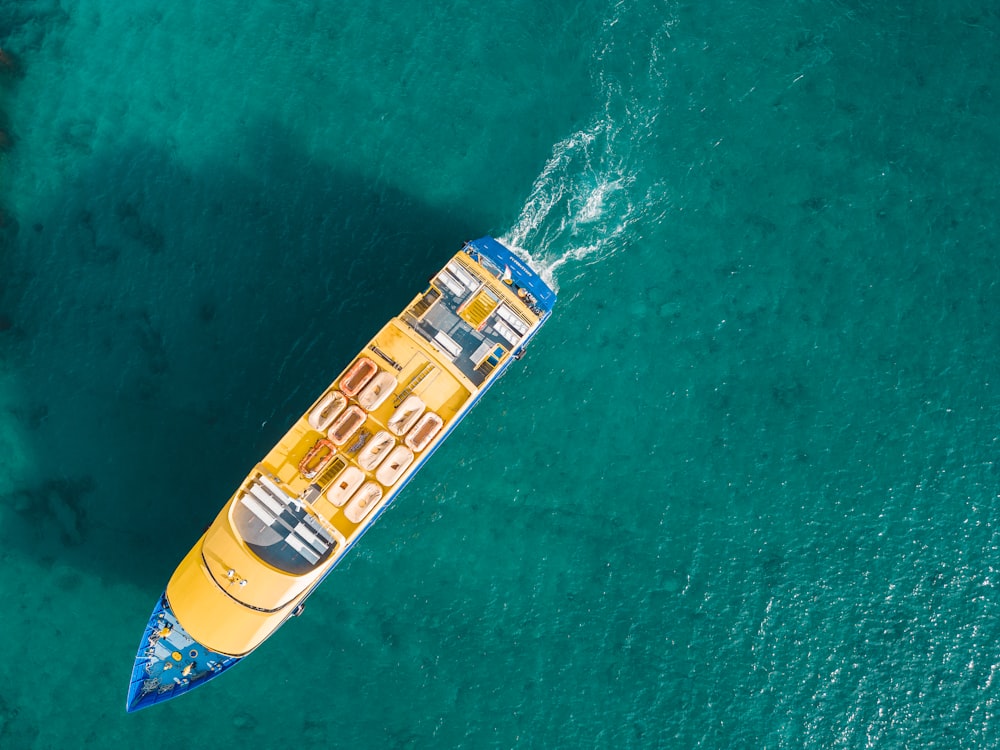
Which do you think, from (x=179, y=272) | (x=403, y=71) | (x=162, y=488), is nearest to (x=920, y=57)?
(x=403, y=71)

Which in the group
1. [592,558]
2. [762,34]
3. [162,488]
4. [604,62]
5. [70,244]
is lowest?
[162,488]

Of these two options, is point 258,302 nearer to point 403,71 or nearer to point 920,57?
point 403,71

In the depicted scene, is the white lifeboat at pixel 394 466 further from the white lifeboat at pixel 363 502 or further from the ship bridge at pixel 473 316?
the ship bridge at pixel 473 316

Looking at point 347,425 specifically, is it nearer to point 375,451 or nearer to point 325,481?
point 375,451

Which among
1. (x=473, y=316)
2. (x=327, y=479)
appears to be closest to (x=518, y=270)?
(x=473, y=316)

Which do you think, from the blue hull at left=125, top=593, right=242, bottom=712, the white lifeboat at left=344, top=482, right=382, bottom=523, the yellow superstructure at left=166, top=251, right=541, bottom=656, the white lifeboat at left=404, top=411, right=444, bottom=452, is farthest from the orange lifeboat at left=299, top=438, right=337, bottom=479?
the blue hull at left=125, top=593, right=242, bottom=712

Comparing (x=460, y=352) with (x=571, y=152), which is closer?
(x=460, y=352)

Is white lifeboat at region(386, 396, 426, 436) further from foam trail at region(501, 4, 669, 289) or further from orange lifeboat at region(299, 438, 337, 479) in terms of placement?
foam trail at region(501, 4, 669, 289)

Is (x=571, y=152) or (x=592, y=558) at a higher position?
(x=571, y=152)
